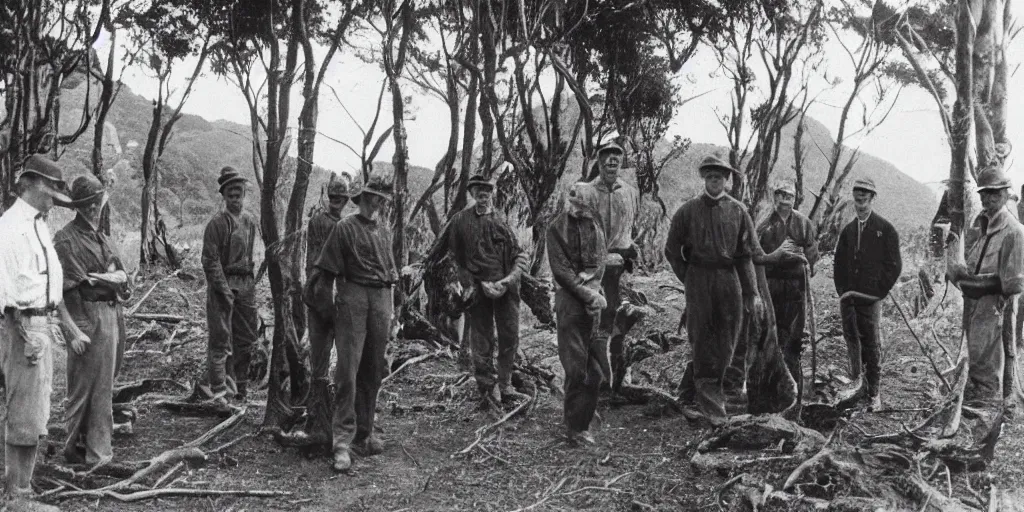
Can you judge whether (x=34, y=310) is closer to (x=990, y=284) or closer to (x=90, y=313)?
(x=90, y=313)

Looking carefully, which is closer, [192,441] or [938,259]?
[192,441]

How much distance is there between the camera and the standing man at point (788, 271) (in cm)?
707

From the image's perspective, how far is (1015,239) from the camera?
223 inches

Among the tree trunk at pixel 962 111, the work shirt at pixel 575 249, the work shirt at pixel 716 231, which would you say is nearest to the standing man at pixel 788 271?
the work shirt at pixel 716 231

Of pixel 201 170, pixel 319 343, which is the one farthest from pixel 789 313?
pixel 201 170

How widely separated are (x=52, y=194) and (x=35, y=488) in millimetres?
1686

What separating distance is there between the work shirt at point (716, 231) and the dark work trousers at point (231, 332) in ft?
13.1

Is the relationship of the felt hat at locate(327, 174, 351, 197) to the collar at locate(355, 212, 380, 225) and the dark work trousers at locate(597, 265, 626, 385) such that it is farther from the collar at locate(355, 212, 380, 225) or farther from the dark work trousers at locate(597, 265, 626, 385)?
the dark work trousers at locate(597, 265, 626, 385)

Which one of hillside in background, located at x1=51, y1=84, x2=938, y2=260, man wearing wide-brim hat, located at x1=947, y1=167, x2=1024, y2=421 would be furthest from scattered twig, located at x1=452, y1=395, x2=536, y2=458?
hillside in background, located at x1=51, y1=84, x2=938, y2=260

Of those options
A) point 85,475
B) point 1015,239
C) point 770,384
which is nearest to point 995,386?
point 1015,239

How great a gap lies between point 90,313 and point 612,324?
12.7ft

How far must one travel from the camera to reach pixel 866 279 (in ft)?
23.2

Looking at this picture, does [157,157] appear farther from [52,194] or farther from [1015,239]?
[1015,239]

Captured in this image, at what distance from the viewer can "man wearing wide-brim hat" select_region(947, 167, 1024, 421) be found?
568cm
